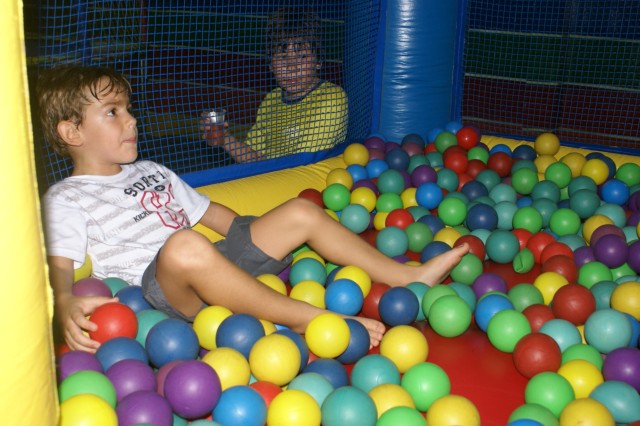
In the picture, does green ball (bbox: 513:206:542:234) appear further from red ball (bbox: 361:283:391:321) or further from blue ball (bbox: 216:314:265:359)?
blue ball (bbox: 216:314:265:359)

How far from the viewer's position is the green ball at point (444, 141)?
338cm

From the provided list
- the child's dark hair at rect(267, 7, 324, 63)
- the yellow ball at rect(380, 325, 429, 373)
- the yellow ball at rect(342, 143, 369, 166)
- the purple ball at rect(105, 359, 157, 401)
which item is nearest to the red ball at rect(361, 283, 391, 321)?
the yellow ball at rect(380, 325, 429, 373)

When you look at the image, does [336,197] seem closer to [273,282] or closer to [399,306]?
[273,282]

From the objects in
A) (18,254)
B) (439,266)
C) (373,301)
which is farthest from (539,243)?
(18,254)

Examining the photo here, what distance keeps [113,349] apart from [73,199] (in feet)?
1.61

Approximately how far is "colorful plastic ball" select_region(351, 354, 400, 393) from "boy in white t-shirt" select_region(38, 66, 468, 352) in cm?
21

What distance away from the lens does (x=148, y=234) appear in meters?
1.95

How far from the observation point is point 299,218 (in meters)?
2.02

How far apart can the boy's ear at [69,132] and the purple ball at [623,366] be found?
1.50 metres

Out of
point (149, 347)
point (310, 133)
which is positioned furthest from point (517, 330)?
point (310, 133)

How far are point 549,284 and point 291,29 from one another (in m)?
1.59

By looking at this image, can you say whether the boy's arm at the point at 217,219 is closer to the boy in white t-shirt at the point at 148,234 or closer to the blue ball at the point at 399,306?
the boy in white t-shirt at the point at 148,234

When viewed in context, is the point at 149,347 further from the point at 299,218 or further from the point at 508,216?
the point at 508,216

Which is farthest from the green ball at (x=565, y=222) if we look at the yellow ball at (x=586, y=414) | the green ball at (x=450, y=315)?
the yellow ball at (x=586, y=414)
